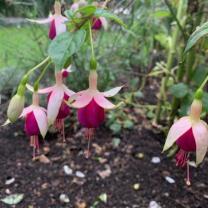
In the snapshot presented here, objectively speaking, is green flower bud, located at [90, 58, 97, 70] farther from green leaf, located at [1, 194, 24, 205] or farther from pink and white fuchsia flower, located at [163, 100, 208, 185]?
green leaf, located at [1, 194, 24, 205]

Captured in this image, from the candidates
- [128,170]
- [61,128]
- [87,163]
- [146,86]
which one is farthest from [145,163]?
[61,128]

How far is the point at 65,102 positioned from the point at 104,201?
76 centimetres

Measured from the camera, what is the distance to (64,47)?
46 centimetres

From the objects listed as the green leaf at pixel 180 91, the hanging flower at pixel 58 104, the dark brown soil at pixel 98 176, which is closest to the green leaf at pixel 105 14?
the hanging flower at pixel 58 104

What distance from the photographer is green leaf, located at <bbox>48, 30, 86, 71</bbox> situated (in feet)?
1.47

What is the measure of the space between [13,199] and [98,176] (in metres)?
0.27

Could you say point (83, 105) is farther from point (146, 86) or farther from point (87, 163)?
point (146, 86)

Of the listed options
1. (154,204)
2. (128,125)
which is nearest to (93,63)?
(154,204)

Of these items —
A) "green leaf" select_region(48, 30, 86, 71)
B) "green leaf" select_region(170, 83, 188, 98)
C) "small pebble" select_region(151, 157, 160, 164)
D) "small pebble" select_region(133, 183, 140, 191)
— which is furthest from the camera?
"small pebble" select_region(151, 157, 160, 164)

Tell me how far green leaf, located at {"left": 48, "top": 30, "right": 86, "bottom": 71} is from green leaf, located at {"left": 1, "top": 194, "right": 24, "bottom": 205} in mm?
823

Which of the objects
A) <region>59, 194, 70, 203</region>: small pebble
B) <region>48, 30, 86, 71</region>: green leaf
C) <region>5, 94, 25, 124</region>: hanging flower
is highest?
<region>48, 30, 86, 71</region>: green leaf

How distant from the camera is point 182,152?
0.51 m

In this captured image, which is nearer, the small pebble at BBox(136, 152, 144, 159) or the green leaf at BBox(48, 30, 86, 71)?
the green leaf at BBox(48, 30, 86, 71)

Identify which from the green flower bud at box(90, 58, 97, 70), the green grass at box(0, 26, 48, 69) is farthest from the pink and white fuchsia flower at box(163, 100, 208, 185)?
the green grass at box(0, 26, 48, 69)
